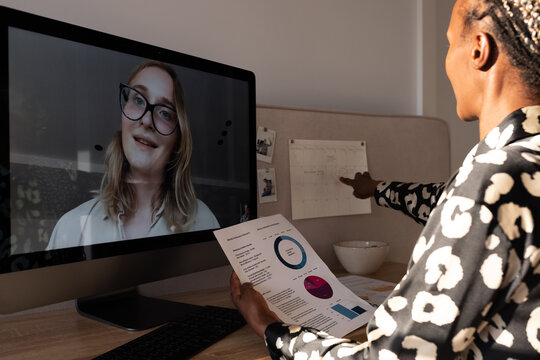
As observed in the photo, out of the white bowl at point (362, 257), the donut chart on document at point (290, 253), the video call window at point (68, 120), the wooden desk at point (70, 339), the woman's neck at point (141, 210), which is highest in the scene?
the video call window at point (68, 120)

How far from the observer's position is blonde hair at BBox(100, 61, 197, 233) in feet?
2.53

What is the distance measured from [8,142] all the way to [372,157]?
1.07 meters

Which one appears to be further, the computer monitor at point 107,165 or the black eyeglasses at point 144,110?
the black eyeglasses at point 144,110

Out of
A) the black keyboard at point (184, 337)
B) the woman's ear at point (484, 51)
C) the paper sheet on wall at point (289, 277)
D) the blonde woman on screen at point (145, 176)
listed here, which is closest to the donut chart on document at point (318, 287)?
the paper sheet on wall at point (289, 277)

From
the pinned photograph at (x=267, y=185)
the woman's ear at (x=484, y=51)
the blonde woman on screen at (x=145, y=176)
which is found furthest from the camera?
the pinned photograph at (x=267, y=185)

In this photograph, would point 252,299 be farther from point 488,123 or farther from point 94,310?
point 488,123

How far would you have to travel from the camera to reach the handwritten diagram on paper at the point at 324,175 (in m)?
1.29

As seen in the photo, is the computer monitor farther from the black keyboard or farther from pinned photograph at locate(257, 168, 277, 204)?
pinned photograph at locate(257, 168, 277, 204)

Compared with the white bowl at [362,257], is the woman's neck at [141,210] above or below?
above

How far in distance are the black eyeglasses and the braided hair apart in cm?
55

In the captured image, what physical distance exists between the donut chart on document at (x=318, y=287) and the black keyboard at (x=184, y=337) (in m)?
0.14

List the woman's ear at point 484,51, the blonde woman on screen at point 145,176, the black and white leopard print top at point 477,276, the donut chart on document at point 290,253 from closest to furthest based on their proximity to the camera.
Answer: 1. the black and white leopard print top at point 477,276
2. the woman's ear at point 484,51
3. the blonde woman on screen at point 145,176
4. the donut chart on document at point 290,253

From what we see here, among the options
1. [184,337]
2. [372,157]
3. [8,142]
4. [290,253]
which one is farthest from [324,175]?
[8,142]

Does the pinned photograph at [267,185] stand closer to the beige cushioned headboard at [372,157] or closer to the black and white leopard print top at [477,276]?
the beige cushioned headboard at [372,157]
